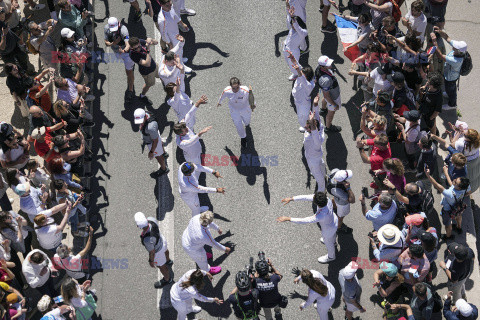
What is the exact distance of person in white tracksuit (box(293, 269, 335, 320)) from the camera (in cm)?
1360

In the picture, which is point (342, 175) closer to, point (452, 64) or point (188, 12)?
point (452, 64)

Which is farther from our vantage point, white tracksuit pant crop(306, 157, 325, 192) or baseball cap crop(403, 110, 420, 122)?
white tracksuit pant crop(306, 157, 325, 192)

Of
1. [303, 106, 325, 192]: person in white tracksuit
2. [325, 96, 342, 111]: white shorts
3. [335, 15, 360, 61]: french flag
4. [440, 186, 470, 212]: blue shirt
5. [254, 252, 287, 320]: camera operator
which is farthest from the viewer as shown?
[335, 15, 360, 61]: french flag

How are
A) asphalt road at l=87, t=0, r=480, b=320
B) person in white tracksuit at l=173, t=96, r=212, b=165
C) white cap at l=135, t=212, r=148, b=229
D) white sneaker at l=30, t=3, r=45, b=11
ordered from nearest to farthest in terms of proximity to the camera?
white cap at l=135, t=212, r=148, b=229, asphalt road at l=87, t=0, r=480, b=320, person in white tracksuit at l=173, t=96, r=212, b=165, white sneaker at l=30, t=3, r=45, b=11

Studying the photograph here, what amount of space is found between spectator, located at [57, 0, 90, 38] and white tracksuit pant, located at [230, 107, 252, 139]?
4.43 m

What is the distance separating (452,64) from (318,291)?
600 centimetres

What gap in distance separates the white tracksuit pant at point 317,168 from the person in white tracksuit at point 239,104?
1874mm

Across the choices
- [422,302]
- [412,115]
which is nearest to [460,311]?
[422,302]

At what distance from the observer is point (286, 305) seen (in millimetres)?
14586

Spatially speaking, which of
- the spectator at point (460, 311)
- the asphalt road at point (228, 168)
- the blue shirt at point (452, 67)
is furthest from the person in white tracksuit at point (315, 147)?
the spectator at point (460, 311)

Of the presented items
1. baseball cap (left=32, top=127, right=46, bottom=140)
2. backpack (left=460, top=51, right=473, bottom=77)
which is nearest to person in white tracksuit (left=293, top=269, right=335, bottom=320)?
backpack (left=460, top=51, right=473, bottom=77)

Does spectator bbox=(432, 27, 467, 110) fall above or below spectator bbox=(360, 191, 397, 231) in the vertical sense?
above

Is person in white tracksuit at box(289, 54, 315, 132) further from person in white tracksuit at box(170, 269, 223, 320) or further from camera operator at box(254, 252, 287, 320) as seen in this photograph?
person in white tracksuit at box(170, 269, 223, 320)

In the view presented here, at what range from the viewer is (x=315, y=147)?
1576 cm
